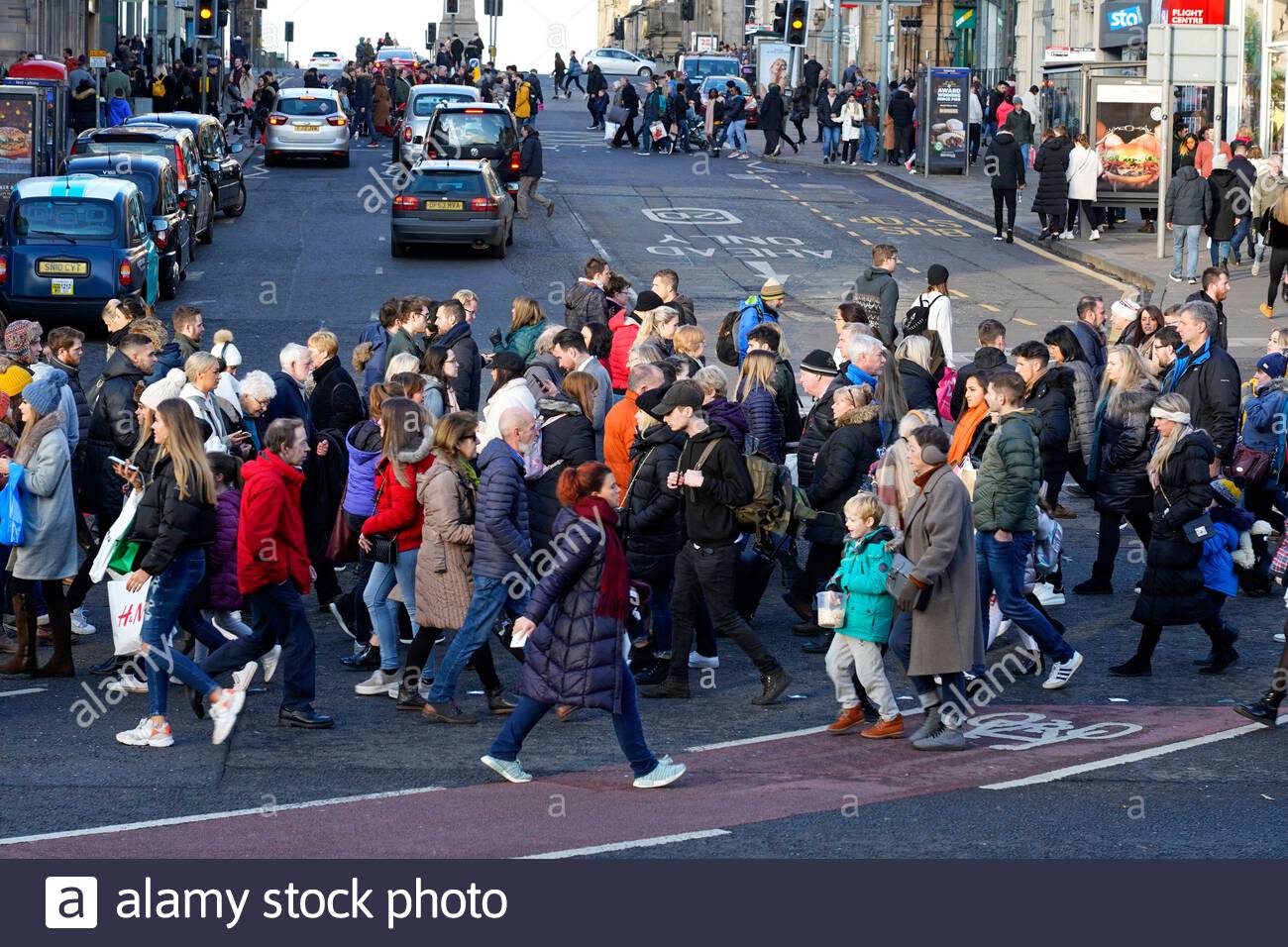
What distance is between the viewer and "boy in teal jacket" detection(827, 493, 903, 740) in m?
10.0

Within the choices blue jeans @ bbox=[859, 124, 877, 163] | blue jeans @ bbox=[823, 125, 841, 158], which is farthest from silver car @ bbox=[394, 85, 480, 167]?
blue jeans @ bbox=[859, 124, 877, 163]

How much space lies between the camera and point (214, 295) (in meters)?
26.7

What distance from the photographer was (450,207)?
2969 centimetres

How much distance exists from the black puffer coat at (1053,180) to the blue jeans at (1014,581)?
21.7 metres

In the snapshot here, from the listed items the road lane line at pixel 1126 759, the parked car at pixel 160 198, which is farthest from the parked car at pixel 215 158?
the road lane line at pixel 1126 759

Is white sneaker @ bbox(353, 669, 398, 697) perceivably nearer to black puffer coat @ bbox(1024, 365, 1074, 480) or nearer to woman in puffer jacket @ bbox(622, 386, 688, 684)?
woman in puffer jacket @ bbox(622, 386, 688, 684)

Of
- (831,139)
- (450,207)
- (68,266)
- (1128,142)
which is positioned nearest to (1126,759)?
(68,266)

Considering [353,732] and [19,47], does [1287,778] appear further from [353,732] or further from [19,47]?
[19,47]

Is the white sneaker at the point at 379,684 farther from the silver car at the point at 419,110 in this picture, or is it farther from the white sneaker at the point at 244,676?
the silver car at the point at 419,110

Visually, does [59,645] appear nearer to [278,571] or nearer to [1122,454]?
[278,571]

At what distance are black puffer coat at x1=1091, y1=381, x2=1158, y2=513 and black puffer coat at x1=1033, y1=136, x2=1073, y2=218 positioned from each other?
19.6 metres

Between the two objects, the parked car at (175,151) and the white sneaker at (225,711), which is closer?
the white sneaker at (225,711)

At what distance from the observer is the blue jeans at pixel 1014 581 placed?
11.0 m

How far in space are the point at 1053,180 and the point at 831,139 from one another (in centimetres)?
1556
